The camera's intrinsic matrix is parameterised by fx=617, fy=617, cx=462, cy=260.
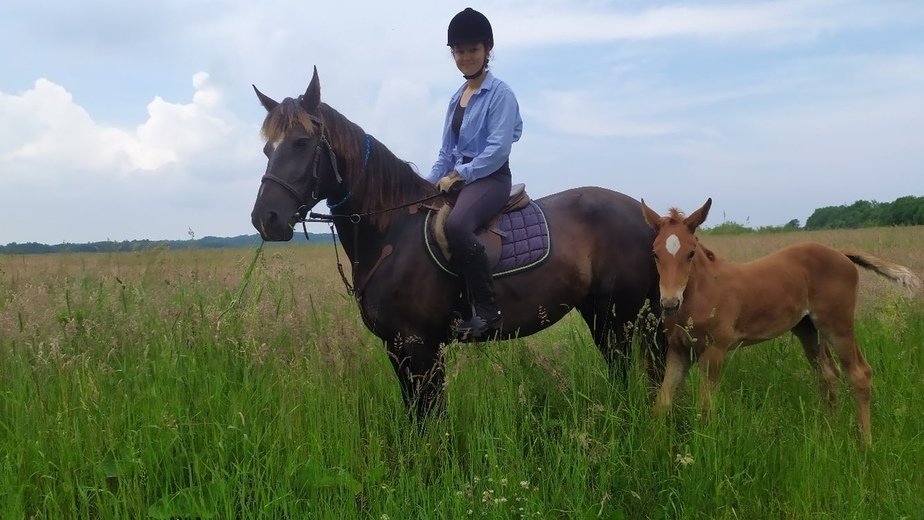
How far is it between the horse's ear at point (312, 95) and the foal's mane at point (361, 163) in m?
0.06

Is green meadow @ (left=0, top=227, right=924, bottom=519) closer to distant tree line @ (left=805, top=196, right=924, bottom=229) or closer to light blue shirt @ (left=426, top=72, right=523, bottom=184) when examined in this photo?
light blue shirt @ (left=426, top=72, right=523, bottom=184)

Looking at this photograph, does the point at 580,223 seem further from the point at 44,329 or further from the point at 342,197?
the point at 44,329

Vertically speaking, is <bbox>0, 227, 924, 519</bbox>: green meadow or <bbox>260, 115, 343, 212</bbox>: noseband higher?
<bbox>260, 115, 343, 212</bbox>: noseband

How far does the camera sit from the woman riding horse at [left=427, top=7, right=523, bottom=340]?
383 centimetres

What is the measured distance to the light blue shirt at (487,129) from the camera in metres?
4.00

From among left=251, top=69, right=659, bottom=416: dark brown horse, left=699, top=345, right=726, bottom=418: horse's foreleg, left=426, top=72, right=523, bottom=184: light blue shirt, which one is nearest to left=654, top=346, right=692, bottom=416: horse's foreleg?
left=699, top=345, right=726, bottom=418: horse's foreleg

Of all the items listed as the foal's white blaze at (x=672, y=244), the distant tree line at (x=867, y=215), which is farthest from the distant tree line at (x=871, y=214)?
the foal's white blaze at (x=672, y=244)

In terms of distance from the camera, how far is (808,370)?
15.6 ft

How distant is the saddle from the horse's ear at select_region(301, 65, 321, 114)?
99 cm

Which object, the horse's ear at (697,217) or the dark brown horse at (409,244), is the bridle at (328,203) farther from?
the horse's ear at (697,217)

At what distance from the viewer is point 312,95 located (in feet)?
12.4

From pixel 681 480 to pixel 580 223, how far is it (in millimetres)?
1971

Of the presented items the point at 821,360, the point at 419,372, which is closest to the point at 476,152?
the point at 419,372

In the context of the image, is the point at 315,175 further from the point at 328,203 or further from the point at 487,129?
the point at 487,129
